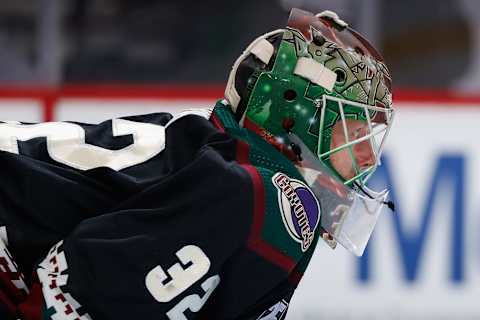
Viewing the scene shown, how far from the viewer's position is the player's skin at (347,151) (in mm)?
1672

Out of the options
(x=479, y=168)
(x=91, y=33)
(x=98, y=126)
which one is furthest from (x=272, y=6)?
(x=98, y=126)

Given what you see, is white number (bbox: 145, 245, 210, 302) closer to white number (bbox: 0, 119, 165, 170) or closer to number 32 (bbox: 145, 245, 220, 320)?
number 32 (bbox: 145, 245, 220, 320)

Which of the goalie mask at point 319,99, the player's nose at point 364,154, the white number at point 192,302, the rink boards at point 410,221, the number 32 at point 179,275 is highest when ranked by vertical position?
the goalie mask at point 319,99

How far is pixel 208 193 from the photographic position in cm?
144

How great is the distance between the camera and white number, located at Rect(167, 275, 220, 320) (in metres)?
1.46

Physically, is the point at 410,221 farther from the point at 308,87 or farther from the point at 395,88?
the point at 308,87

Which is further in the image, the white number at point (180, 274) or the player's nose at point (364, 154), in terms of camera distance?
the player's nose at point (364, 154)

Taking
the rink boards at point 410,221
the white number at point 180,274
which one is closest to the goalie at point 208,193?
the white number at point 180,274

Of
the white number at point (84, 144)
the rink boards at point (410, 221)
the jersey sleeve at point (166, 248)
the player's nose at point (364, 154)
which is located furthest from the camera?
the rink boards at point (410, 221)

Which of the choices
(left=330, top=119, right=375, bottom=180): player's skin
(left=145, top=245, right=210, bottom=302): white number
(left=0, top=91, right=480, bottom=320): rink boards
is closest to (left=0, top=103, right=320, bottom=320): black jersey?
(left=145, top=245, right=210, bottom=302): white number

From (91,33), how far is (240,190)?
2466 millimetres

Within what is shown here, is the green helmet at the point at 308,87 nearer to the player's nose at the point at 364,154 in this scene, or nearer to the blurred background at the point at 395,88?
the player's nose at the point at 364,154

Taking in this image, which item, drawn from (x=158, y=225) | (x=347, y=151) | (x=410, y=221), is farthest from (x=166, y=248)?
(x=410, y=221)

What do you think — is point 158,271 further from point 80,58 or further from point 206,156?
point 80,58
